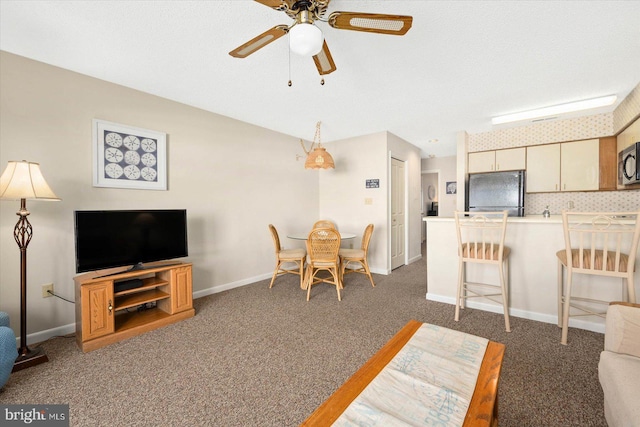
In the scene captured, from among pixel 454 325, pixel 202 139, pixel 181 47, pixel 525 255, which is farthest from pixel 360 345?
pixel 202 139

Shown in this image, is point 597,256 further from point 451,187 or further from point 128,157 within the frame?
point 451,187

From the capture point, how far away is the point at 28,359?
6.47 ft

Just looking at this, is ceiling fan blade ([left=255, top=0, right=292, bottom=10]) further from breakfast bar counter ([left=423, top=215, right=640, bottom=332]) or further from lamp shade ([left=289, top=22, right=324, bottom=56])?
breakfast bar counter ([left=423, top=215, right=640, bottom=332])

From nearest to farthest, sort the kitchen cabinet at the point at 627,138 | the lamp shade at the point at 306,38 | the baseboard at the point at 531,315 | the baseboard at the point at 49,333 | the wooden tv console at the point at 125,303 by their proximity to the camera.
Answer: the lamp shade at the point at 306,38 < the wooden tv console at the point at 125,303 < the baseboard at the point at 49,333 < the baseboard at the point at 531,315 < the kitchen cabinet at the point at 627,138


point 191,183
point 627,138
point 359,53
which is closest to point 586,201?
point 627,138

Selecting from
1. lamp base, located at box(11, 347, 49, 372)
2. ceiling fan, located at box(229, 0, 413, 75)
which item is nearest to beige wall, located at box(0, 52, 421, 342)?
lamp base, located at box(11, 347, 49, 372)

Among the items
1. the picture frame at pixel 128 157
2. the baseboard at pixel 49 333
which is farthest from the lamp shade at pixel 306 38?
the baseboard at pixel 49 333

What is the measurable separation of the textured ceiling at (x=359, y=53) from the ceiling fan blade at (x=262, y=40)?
0.93 feet

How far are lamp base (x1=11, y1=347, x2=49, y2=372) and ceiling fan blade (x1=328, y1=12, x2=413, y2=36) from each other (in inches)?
126

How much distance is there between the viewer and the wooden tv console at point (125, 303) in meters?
2.21

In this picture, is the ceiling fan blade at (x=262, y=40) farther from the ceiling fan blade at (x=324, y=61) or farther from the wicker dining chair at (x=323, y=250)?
the wicker dining chair at (x=323, y=250)

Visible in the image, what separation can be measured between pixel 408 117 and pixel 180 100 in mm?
3134

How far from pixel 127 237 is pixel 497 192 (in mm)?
5322

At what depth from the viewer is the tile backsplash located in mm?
3686
